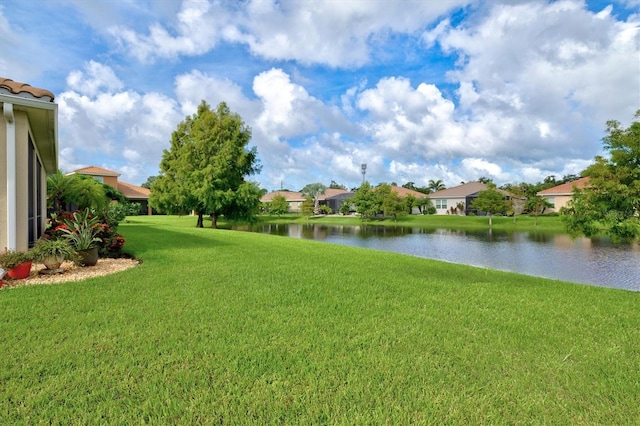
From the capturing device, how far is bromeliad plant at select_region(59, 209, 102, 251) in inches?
264

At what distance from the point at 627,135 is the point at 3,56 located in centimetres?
1887

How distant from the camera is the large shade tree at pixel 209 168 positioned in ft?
76.1

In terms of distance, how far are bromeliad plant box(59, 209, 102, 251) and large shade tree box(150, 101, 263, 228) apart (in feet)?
49.8

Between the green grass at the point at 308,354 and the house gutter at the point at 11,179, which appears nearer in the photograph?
the green grass at the point at 308,354

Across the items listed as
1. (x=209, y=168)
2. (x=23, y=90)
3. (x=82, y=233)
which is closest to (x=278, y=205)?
(x=209, y=168)

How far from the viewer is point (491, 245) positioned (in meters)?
20.4

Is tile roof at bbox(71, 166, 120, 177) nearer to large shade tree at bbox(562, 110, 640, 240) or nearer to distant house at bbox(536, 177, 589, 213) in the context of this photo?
large shade tree at bbox(562, 110, 640, 240)

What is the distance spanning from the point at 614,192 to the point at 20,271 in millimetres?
15218

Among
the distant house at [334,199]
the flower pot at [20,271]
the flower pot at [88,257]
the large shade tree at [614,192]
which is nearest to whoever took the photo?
the flower pot at [20,271]

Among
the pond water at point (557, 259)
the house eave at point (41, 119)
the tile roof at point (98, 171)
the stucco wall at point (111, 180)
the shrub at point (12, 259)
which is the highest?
the tile roof at point (98, 171)

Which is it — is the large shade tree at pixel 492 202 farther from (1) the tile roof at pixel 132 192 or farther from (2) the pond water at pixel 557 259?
(1) the tile roof at pixel 132 192

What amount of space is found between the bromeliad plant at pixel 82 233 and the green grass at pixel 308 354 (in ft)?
5.30

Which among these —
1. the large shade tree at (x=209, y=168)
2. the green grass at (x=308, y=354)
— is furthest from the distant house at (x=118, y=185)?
the green grass at (x=308, y=354)

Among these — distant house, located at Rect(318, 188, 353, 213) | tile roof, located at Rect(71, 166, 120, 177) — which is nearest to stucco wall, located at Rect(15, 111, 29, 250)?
tile roof, located at Rect(71, 166, 120, 177)
